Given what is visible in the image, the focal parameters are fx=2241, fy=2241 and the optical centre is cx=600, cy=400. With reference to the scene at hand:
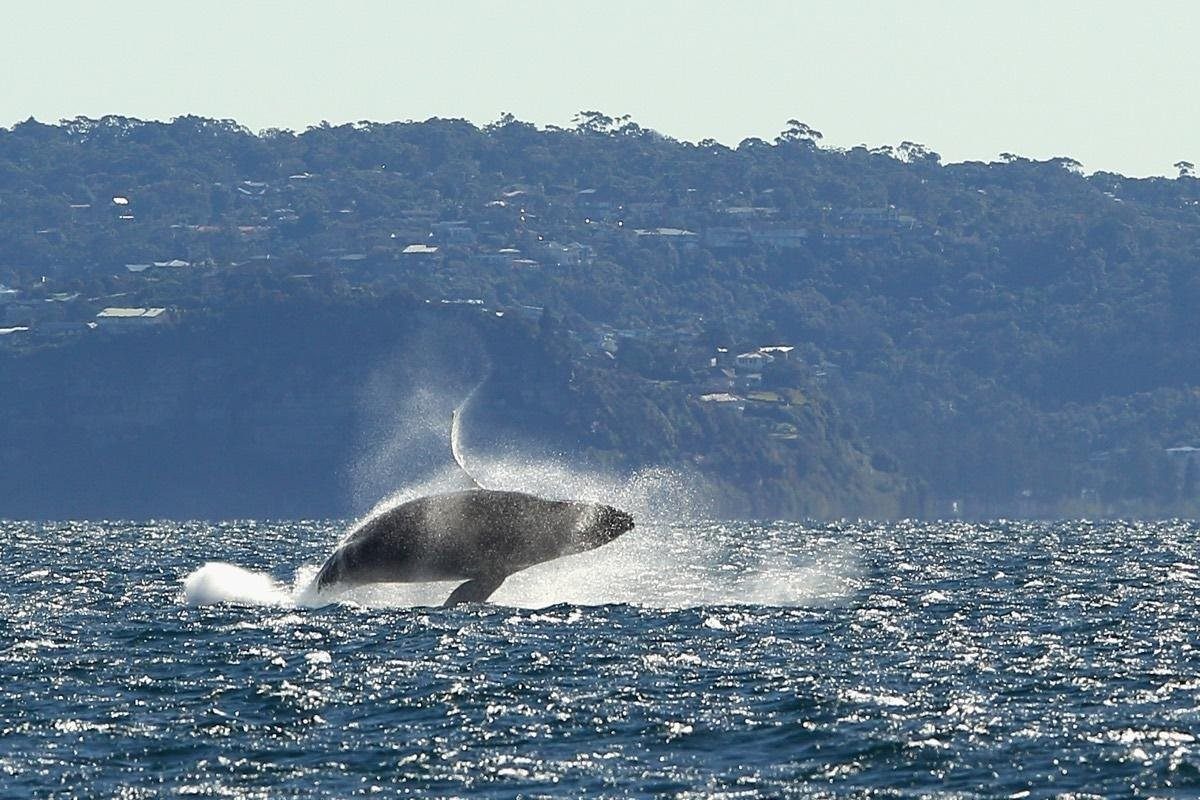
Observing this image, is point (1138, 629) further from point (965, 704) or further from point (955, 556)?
point (955, 556)

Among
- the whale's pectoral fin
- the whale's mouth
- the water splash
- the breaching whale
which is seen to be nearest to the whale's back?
the breaching whale

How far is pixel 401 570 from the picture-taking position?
147ft

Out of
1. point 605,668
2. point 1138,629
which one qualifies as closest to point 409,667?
point 605,668

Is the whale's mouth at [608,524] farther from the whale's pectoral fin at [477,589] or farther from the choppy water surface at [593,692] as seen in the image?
the whale's pectoral fin at [477,589]

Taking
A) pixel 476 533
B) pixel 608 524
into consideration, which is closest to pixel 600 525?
pixel 608 524

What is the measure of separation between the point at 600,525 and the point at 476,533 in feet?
8.14

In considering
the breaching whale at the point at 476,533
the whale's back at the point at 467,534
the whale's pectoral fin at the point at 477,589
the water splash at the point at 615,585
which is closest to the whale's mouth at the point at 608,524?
the breaching whale at the point at 476,533

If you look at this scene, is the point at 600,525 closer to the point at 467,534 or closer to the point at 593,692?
the point at 467,534

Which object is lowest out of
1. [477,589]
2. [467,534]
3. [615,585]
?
[615,585]

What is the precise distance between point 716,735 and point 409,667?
8493 mm

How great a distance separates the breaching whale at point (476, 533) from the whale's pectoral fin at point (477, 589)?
365 mm

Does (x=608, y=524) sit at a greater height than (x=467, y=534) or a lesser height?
greater

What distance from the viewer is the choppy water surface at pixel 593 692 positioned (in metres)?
28.8

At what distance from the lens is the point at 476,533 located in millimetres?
44031
